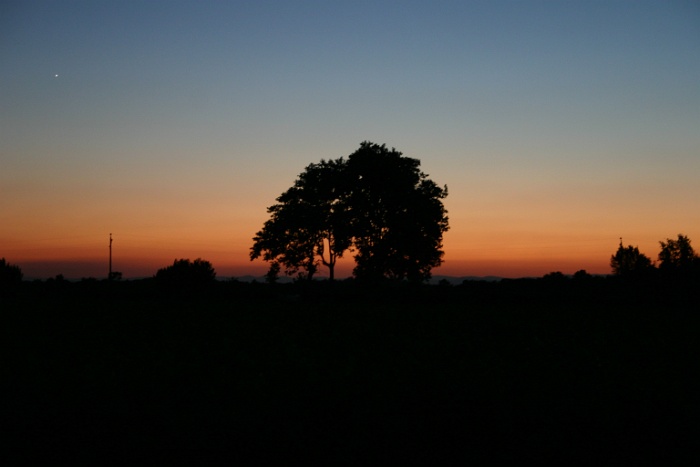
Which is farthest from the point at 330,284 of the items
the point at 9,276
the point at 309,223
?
the point at 9,276

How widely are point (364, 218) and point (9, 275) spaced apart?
3674cm

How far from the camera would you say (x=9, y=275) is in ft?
207

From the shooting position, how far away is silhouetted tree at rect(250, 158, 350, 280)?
5759cm

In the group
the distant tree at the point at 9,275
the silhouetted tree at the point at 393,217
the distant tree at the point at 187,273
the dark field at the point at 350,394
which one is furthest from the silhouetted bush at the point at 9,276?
the dark field at the point at 350,394

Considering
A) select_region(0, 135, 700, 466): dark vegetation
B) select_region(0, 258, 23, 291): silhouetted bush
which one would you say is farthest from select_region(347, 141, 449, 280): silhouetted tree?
select_region(0, 258, 23, 291): silhouetted bush

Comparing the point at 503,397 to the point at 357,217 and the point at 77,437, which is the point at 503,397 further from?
the point at 357,217

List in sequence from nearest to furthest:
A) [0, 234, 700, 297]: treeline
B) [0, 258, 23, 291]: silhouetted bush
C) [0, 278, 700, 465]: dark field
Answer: [0, 278, 700, 465]: dark field, [0, 234, 700, 297]: treeline, [0, 258, 23, 291]: silhouetted bush

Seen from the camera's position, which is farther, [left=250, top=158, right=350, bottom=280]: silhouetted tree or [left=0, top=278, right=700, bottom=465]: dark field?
[left=250, top=158, right=350, bottom=280]: silhouetted tree

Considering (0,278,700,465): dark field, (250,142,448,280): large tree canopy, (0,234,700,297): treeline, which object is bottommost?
(0,278,700,465): dark field

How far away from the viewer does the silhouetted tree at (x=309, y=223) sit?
57.6 meters

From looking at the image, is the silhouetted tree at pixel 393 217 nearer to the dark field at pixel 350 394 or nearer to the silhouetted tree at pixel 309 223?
the silhouetted tree at pixel 309 223

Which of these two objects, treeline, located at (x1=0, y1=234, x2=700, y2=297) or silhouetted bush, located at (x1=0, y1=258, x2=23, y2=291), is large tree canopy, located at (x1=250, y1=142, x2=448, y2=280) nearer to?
treeline, located at (x1=0, y1=234, x2=700, y2=297)

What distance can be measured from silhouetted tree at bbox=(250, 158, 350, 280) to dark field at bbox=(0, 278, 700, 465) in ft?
100

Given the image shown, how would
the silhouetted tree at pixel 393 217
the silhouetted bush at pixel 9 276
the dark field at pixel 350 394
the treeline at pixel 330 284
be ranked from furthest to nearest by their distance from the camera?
the silhouetted bush at pixel 9 276
the silhouetted tree at pixel 393 217
the treeline at pixel 330 284
the dark field at pixel 350 394
